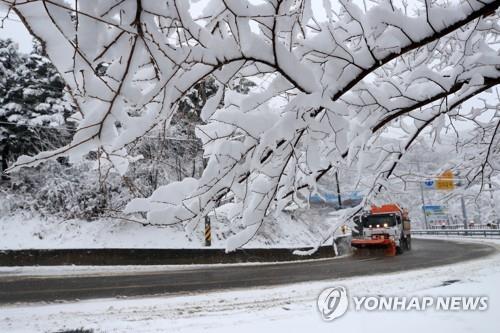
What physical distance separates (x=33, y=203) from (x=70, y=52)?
20.4 m

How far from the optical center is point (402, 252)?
19.4m

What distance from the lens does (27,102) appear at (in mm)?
18109

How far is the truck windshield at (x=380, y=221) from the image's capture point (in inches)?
756

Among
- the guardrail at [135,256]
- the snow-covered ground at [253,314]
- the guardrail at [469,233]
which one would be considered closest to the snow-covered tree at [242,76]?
the snow-covered ground at [253,314]

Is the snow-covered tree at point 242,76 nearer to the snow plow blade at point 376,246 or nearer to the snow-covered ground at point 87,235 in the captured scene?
the snow-covered ground at point 87,235

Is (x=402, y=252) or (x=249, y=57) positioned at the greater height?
(x=249, y=57)

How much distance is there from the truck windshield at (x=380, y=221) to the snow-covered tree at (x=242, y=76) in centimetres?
1744

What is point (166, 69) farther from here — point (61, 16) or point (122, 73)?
point (61, 16)

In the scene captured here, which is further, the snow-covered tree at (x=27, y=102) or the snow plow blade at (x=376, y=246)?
the snow plow blade at (x=376, y=246)

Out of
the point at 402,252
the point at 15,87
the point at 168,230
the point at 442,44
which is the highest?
the point at 15,87

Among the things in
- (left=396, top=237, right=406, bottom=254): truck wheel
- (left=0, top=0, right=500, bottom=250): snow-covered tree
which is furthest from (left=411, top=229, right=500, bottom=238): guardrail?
(left=0, top=0, right=500, bottom=250): snow-covered tree

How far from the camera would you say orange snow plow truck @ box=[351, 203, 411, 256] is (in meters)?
18.5

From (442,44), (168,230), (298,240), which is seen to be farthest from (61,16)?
(298,240)

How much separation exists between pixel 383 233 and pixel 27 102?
1857 cm
